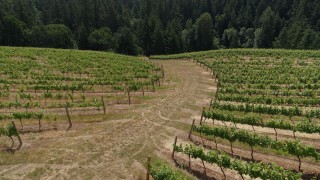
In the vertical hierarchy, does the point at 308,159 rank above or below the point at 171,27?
below

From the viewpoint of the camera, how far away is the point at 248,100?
155 ft

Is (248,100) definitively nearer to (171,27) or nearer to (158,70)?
(158,70)

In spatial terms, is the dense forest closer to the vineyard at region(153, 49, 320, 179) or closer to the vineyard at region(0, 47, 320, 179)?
the vineyard at region(0, 47, 320, 179)

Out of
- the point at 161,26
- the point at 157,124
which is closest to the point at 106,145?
the point at 157,124

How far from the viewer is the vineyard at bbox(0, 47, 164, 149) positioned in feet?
125

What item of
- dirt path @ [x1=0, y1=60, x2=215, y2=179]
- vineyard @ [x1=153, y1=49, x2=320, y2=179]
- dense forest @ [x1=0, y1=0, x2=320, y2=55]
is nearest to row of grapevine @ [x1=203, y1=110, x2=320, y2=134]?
vineyard @ [x1=153, y1=49, x2=320, y2=179]

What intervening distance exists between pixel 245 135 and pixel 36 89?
33233 mm

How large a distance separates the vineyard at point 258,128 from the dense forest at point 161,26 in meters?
61.5

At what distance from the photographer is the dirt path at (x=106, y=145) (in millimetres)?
28094

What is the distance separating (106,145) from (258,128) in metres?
16.6

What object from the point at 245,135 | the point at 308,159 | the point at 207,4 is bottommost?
the point at 308,159

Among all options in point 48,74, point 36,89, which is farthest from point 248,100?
point 48,74

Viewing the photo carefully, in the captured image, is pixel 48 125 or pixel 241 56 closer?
pixel 48 125

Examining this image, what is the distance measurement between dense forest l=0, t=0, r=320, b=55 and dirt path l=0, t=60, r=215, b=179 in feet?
264
